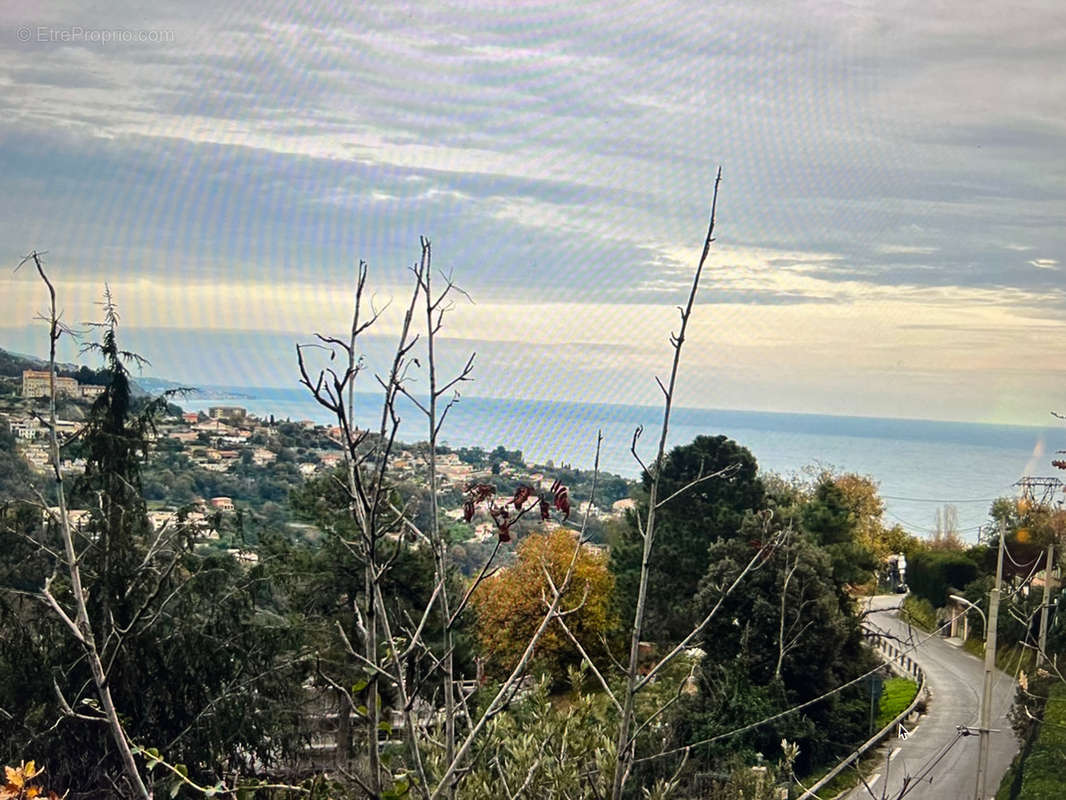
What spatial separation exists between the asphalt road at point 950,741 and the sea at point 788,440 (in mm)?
3665

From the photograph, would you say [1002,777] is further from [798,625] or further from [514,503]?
[514,503]

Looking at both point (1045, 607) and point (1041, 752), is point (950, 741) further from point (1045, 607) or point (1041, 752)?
point (1045, 607)

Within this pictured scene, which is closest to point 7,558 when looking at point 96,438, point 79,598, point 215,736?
point 96,438

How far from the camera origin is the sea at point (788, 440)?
619 centimetres

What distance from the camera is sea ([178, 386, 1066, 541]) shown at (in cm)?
619

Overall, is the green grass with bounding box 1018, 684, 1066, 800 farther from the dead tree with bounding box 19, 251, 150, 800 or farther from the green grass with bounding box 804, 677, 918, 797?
the dead tree with bounding box 19, 251, 150, 800

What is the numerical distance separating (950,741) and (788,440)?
403 ft

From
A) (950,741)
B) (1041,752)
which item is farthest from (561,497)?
(950,741)

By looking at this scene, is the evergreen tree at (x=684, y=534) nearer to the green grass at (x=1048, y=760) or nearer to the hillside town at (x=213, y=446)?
the hillside town at (x=213, y=446)

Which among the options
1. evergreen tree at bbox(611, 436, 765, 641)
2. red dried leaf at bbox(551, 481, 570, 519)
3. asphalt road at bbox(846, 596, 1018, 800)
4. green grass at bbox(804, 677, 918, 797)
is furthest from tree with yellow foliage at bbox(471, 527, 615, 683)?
red dried leaf at bbox(551, 481, 570, 519)

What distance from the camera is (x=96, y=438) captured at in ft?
35.2

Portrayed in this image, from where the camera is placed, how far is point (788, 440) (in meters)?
132

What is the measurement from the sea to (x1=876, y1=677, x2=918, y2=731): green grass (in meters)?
3.97

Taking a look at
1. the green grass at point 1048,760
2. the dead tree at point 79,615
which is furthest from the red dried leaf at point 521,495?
the green grass at point 1048,760
